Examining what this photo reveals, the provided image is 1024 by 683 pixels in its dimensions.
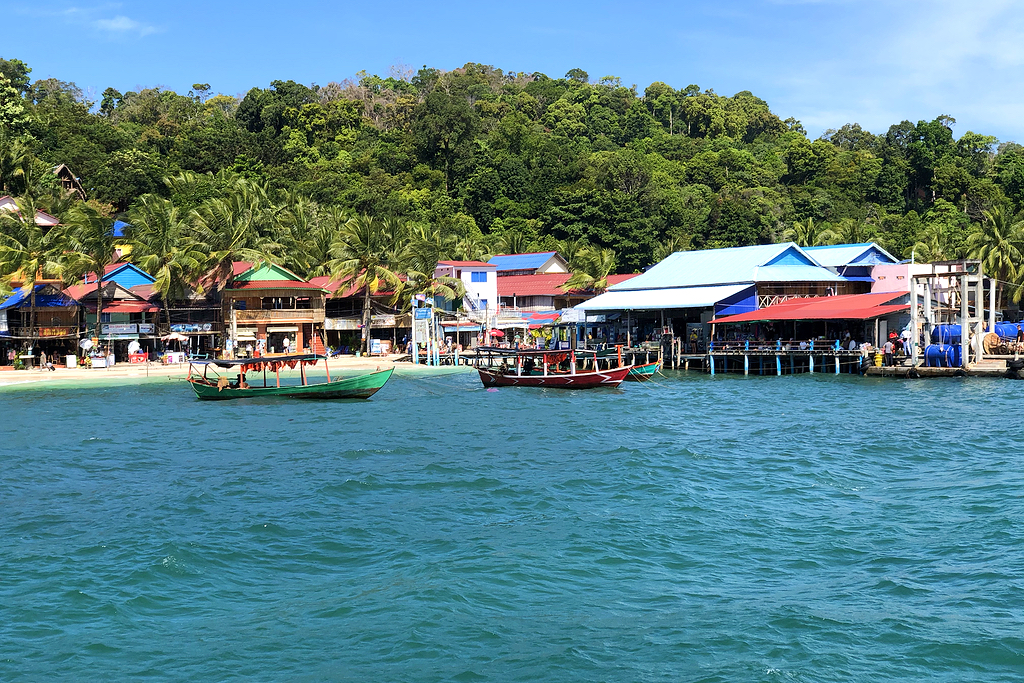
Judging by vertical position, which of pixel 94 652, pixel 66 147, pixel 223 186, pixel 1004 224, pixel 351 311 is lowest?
pixel 94 652

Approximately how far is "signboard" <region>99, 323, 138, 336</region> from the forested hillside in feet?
44.6

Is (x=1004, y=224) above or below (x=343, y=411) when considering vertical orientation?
above

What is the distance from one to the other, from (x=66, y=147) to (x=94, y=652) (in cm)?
8698

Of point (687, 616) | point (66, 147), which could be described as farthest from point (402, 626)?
point (66, 147)

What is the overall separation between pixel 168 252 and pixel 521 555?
164 feet

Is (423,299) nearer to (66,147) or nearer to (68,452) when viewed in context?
(68,452)

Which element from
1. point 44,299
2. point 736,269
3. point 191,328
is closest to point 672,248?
point 736,269

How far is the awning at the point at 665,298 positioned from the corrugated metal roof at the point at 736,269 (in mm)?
619

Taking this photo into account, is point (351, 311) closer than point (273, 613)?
No

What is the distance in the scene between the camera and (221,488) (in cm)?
2197

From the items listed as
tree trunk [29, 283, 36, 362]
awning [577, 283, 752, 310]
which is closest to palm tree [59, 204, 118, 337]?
tree trunk [29, 283, 36, 362]

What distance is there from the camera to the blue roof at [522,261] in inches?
3061

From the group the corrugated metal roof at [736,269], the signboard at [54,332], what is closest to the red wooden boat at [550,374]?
the corrugated metal roof at [736,269]

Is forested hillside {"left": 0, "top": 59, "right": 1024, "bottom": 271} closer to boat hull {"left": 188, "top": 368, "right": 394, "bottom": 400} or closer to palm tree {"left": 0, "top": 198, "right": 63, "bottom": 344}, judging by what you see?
palm tree {"left": 0, "top": 198, "right": 63, "bottom": 344}
